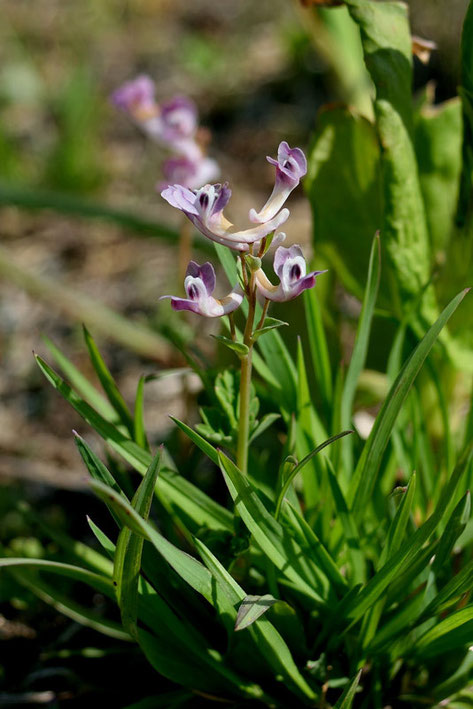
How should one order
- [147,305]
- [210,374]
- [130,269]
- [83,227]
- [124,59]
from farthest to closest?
[124,59]
[83,227]
[130,269]
[147,305]
[210,374]

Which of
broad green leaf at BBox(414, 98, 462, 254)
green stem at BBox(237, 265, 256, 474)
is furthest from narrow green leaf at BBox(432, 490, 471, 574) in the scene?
broad green leaf at BBox(414, 98, 462, 254)

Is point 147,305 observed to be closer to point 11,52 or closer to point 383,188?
point 383,188

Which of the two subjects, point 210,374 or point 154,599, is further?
point 210,374

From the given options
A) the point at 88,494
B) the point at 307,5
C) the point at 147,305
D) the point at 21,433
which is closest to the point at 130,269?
the point at 147,305

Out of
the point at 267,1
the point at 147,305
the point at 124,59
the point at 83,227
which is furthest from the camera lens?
the point at 267,1

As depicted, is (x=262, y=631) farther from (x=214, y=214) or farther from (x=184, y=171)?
(x=184, y=171)

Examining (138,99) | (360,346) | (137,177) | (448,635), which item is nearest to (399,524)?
(448,635)
